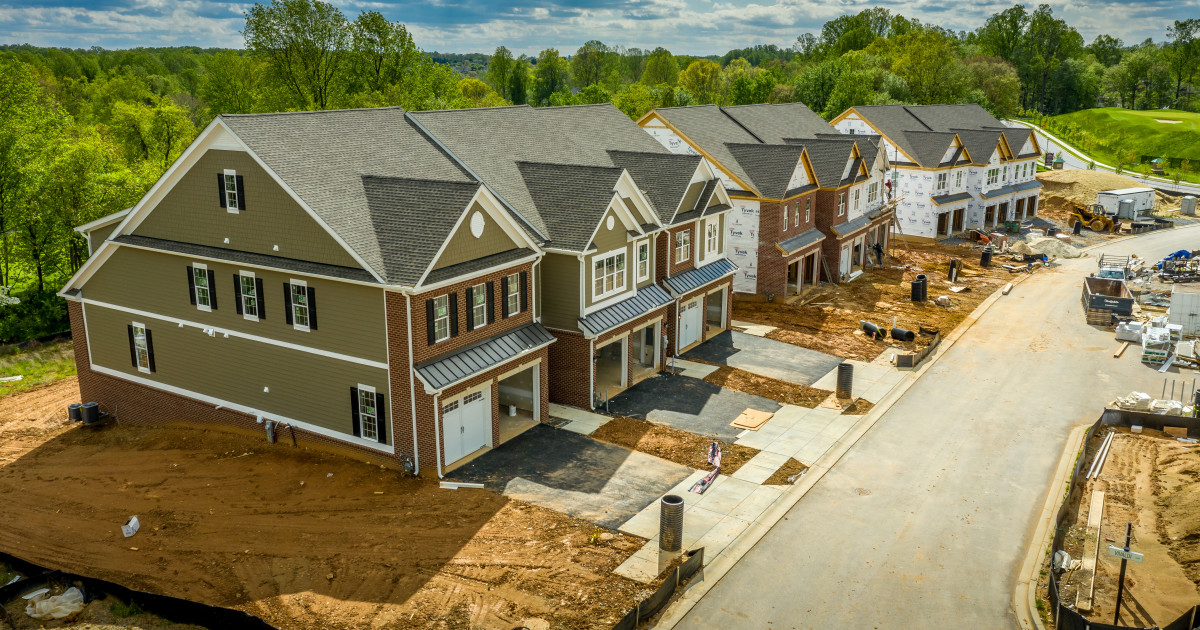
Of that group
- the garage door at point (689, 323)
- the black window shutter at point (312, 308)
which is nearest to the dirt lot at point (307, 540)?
the black window shutter at point (312, 308)

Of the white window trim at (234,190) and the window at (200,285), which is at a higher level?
the white window trim at (234,190)

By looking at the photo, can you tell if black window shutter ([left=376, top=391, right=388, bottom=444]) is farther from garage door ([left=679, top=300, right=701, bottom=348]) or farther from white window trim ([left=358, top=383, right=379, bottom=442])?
garage door ([left=679, top=300, right=701, bottom=348])

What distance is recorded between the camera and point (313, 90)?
219 feet

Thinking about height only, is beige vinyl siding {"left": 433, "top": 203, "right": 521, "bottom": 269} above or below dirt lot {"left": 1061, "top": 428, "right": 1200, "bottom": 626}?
above

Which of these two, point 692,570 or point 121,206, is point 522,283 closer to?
point 692,570

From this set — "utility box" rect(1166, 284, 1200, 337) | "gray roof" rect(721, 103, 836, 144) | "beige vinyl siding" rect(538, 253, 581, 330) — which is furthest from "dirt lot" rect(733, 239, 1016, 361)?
"beige vinyl siding" rect(538, 253, 581, 330)

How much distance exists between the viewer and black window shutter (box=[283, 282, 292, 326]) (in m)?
26.3

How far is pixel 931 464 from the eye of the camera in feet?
89.7

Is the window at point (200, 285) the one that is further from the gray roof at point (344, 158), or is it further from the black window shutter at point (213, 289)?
the gray roof at point (344, 158)

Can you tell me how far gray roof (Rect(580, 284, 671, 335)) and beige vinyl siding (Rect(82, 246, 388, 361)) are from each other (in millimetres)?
8430

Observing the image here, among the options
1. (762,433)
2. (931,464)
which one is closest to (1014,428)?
(931,464)

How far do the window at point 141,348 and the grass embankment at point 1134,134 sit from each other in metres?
110

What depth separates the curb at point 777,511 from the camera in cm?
1934

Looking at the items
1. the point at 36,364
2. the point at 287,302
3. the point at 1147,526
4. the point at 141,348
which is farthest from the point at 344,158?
the point at 1147,526
